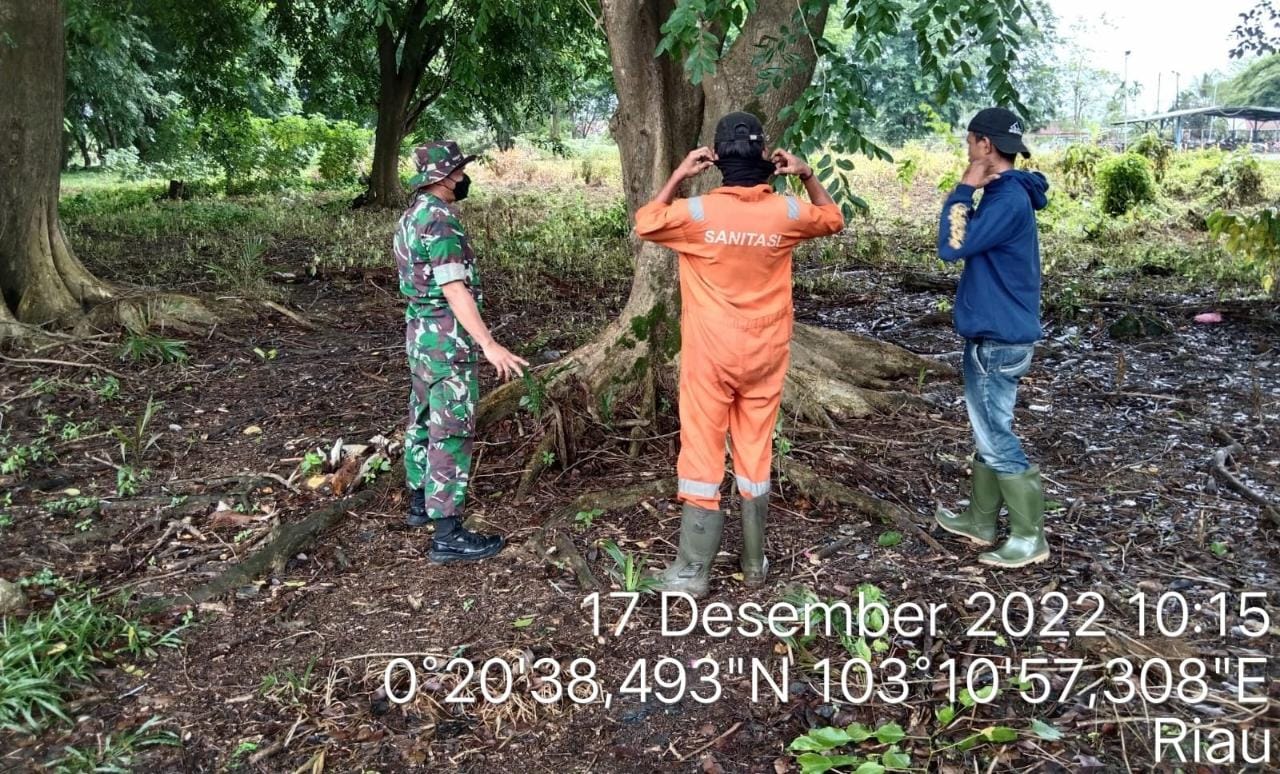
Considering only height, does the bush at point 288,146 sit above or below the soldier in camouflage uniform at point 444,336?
above

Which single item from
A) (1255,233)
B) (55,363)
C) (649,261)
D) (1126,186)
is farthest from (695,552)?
(1126,186)

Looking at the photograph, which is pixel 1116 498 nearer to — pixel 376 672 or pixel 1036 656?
pixel 1036 656

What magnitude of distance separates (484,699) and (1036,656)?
1942 millimetres

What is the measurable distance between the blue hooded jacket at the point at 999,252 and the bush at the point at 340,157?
2131 centimetres

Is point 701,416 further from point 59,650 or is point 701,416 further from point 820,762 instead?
point 59,650

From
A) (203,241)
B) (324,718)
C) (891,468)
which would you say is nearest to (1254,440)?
(891,468)

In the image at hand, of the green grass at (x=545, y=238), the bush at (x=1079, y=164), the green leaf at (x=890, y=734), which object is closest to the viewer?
the green leaf at (x=890, y=734)

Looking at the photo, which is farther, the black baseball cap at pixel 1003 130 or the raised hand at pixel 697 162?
the black baseball cap at pixel 1003 130

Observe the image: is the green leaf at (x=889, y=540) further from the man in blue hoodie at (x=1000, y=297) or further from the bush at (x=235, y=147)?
the bush at (x=235, y=147)

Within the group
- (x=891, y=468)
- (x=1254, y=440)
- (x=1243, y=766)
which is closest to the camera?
(x=1243, y=766)

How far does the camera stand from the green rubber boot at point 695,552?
12.7ft

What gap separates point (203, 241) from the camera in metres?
12.4

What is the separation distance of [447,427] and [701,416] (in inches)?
47.1

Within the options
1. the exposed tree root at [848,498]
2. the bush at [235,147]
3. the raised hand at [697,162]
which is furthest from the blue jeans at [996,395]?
the bush at [235,147]
